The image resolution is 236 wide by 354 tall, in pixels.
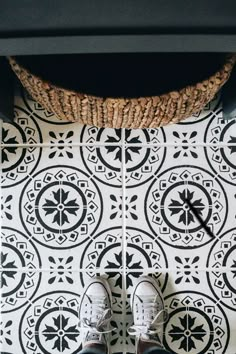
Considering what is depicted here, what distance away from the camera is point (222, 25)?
79 centimetres

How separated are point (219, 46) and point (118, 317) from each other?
2.76ft

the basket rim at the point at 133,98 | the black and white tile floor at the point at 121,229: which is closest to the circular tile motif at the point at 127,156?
the black and white tile floor at the point at 121,229

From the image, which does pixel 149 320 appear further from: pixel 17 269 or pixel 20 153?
pixel 20 153

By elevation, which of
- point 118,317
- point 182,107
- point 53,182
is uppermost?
point 182,107

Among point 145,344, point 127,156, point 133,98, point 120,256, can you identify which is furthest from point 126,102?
point 145,344

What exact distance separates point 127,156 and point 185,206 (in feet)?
0.65

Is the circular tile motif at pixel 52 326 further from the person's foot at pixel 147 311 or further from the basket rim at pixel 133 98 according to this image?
the basket rim at pixel 133 98

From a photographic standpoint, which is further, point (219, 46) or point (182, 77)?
point (182, 77)

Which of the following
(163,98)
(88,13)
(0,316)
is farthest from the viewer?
(0,316)

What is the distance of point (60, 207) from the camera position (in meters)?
1.45

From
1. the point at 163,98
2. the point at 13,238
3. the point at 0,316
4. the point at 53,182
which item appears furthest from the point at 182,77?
the point at 0,316

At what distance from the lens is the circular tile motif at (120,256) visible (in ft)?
4.74

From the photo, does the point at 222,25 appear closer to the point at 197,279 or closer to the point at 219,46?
the point at 219,46

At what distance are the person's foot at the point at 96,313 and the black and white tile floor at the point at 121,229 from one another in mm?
30
